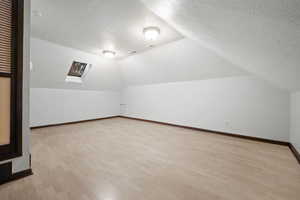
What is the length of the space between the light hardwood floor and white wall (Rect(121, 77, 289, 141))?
25.7 inches

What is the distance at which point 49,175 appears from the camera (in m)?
1.61

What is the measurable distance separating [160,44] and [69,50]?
2.96 meters

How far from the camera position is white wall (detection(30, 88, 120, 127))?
4168mm

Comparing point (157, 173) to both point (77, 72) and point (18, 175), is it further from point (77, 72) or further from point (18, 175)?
point (77, 72)

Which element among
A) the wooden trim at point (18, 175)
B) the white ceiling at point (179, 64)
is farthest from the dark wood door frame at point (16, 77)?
the white ceiling at point (179, 64)

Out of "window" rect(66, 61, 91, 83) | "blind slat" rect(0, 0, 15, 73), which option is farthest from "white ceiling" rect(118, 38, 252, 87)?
"blind slat" rect(0, 0, 15, 73)

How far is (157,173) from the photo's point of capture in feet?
5.57

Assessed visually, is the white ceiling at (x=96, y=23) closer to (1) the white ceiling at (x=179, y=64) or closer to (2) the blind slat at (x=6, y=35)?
(1) the white ceiling at (x=179, y=64)

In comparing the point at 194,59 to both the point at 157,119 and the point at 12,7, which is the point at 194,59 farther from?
the point at 12,7

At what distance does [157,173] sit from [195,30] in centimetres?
215

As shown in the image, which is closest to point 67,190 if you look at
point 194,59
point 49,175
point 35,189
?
point 35,189

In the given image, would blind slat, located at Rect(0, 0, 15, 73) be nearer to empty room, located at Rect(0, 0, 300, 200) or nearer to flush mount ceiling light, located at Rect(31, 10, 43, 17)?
empty room, located at Rect(0, 0, 300, 200)

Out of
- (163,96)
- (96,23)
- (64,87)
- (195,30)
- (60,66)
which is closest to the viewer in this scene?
(195,30)

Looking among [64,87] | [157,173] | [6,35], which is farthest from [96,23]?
[64,87]
